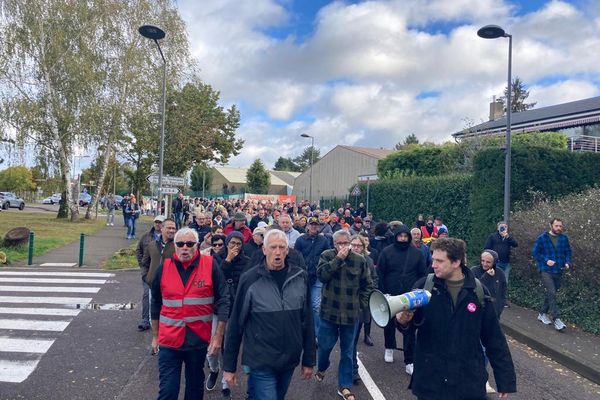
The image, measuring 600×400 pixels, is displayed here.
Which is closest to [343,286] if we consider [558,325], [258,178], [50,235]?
[558,325]

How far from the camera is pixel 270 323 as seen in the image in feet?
12.0

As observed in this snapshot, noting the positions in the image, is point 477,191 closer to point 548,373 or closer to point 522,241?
point 522,241

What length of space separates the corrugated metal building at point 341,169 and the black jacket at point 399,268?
3745 centimetres

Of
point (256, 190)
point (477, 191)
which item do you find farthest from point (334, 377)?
point (256, 190)

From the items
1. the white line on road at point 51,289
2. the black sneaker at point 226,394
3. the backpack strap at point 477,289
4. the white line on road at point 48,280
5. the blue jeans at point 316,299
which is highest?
the backpack strap at point 477,289

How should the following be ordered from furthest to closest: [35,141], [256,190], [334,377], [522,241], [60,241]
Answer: [256,190] → [35,141] → [60,241] → [522,241] → [334,377]

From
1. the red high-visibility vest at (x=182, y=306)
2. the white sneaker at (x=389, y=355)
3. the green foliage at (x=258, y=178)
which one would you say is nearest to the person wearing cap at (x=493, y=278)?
the white sneaker at (x=389, y=355)

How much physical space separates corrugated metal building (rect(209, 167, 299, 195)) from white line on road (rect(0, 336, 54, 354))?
71.5 meters

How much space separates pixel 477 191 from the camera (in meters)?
13.9

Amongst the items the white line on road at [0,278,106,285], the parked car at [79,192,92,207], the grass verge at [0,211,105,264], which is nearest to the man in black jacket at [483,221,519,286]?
the white line on road at [0,278,106,285]

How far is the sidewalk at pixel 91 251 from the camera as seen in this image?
14.8 meters

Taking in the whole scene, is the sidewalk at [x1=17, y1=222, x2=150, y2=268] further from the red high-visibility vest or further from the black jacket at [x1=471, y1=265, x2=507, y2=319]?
the black jacket at [x1=471, y1=265, x2=507, y2=319]

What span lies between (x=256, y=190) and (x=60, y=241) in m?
51.4

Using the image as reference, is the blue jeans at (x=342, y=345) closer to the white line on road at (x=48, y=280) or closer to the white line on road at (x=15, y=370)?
the white line on road at (x=15, y=370)
